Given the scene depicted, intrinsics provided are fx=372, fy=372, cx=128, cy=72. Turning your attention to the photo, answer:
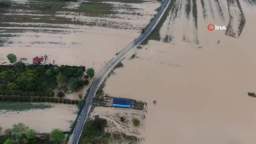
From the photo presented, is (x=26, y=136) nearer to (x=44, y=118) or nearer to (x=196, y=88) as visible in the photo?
(x=44, y=118)

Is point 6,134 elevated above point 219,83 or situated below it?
below

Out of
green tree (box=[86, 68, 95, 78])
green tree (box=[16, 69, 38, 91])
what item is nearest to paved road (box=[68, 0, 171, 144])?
green tree (box=[86, 68, 95, 78])

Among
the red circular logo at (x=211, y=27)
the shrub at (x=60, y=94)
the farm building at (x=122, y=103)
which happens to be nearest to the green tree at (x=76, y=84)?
the shrub at (x=60, y=94)

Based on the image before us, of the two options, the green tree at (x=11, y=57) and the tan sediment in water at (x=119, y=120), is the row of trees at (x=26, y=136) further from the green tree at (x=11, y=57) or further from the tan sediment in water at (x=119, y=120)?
the green tree at (x=11, y=57)

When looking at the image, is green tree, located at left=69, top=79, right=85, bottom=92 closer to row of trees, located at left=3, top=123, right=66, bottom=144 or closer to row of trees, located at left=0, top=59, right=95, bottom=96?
row of trees, located at left=0, top=59, right=95, bottom=96

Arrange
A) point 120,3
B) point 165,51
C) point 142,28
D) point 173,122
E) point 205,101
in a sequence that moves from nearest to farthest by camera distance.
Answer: point 173,122 < point 205,101 < point 165,51 < point 142,28 < point 120,3

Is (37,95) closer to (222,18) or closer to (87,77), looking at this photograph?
(87,77)

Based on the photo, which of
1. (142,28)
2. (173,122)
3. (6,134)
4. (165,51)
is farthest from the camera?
(142,28)

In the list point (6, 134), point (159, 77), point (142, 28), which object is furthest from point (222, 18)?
point (6, 134)
